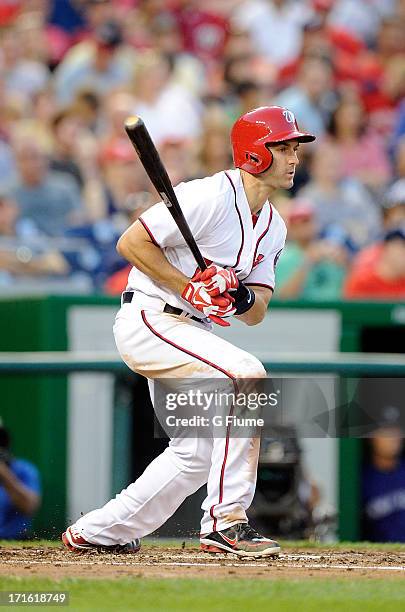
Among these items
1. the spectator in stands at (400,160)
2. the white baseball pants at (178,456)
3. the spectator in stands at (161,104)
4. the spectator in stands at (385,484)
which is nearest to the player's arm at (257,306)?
the white baseball pants at (178,456)

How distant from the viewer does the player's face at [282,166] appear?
5.67 m

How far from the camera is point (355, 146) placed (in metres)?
12.5

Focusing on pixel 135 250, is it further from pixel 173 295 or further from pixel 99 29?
pixel 99 29

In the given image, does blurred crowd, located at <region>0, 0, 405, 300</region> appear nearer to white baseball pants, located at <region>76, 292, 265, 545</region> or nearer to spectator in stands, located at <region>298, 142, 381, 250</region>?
spectator in stands, located at <region>298, 142, 381, 250</region>

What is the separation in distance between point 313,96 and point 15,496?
6403 mm

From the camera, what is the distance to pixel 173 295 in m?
5.68

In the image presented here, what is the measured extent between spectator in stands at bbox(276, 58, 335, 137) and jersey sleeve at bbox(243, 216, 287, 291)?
6.55 metres

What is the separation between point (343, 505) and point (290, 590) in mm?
3720

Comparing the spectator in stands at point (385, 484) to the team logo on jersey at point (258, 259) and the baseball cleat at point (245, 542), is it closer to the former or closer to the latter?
the team logo on jersey at point (258, 259)

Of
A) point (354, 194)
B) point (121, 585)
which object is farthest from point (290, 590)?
point (354, 194)

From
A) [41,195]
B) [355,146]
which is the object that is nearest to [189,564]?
[41,195]

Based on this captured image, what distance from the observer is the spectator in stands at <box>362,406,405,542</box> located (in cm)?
831

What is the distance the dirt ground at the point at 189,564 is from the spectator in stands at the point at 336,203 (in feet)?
16.5

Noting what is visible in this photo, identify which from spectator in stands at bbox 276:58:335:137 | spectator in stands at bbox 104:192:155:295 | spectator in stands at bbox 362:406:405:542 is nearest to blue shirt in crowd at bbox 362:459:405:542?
spectator in stands at bbox 362:406:405:542
